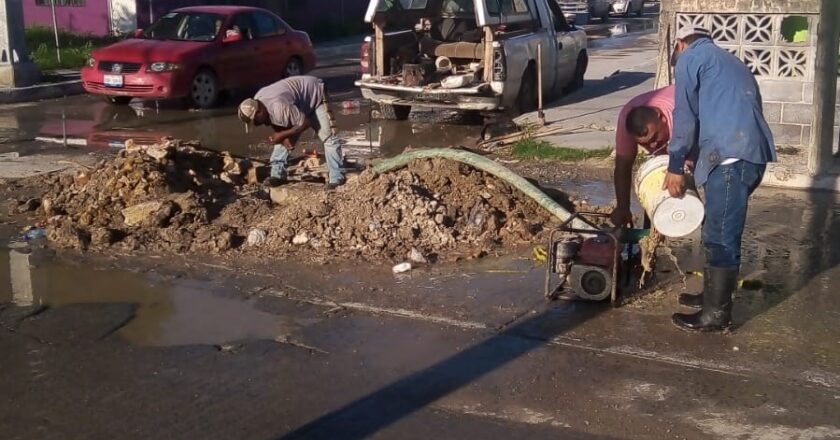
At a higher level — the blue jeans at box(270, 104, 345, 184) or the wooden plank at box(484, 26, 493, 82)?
the wooden plank at box(484, 26, 493, 82)

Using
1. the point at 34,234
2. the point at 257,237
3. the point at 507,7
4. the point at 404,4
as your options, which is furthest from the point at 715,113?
the point at 404,4

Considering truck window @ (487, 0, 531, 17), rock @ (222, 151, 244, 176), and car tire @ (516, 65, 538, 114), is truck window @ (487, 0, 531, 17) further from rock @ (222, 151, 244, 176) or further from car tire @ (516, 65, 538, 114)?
rock @ (222, 151, 244, 176)

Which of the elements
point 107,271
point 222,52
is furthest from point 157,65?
point 107,271

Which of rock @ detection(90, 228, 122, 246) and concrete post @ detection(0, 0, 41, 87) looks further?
concrete post @ detection(0, 0, 41, 87)

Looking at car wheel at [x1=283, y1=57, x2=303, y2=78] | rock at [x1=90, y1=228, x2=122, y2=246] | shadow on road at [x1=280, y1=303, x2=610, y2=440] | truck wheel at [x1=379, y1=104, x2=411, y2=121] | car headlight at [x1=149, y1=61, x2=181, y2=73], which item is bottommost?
shadow on road at [x1=280, y1=303, x2=610, y2=440]

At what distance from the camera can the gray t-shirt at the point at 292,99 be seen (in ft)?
30.7

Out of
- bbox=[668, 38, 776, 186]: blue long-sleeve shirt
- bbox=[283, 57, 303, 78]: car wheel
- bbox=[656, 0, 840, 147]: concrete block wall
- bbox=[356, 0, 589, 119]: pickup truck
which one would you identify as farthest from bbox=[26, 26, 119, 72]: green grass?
bbox=[668, 38, 776, 186]: blue long-sleeve shirt

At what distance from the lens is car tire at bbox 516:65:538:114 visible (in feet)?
49.2

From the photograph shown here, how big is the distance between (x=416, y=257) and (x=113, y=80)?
10337 millimetres

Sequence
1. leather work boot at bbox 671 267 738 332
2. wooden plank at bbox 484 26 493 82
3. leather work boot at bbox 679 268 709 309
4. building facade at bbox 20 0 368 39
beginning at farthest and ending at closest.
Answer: building facade at bbox 20 0 368 39 < wooden plank at bbox 484 26 493 82 < leather work boot at bbox 679 268 709 309 < leather work boot at bbox 671 267 738 332

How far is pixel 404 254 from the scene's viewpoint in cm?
778

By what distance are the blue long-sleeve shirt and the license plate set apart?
40.2 ft

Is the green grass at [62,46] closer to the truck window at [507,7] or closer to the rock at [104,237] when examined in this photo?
the truck window at [507,7]

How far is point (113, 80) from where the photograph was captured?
1648 centimetres
